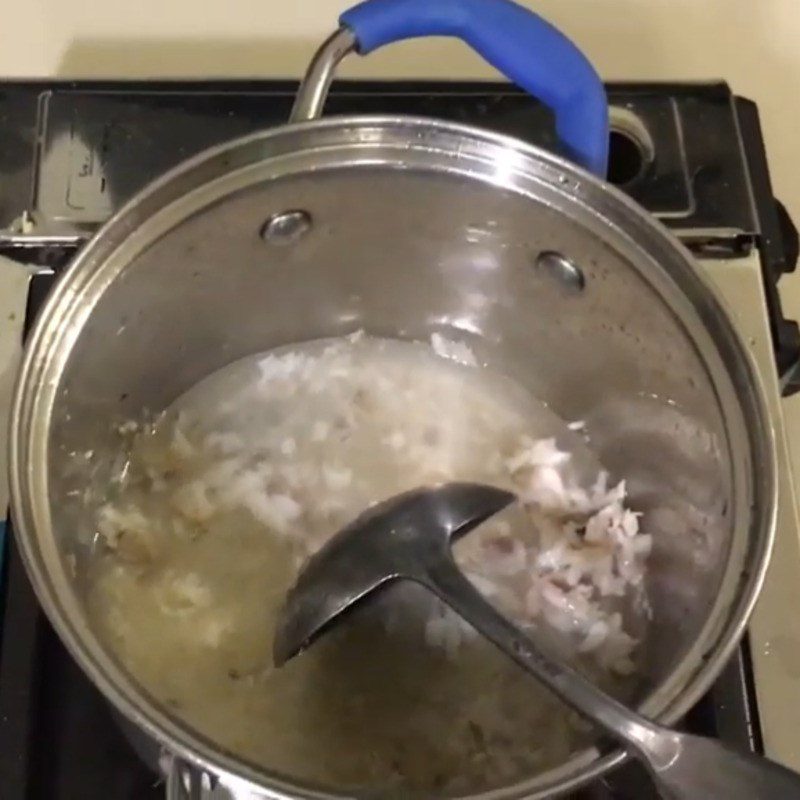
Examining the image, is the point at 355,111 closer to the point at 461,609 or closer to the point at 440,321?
the point at 440,321

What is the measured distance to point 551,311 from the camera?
663mm

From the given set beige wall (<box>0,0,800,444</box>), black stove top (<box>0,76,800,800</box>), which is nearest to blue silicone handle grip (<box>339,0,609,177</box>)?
black stove top (<box>0,76,800,800</box>)

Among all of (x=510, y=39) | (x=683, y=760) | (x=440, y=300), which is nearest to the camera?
(x=683, y=760)

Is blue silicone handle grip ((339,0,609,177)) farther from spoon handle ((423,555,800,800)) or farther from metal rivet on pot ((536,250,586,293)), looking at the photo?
spoon handle ((423,555,800,800))

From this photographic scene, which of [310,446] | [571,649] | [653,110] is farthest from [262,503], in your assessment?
[653,110]

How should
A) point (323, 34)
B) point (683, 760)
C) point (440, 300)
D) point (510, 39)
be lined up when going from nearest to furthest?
point (683, 760) < point (510, 39) < point (440, 300) < point (323, 34)

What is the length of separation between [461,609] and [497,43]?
0.85ft

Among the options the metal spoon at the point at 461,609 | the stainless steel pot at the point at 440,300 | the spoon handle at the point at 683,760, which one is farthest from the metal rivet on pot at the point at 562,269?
the spoon handle at the point at 683,760

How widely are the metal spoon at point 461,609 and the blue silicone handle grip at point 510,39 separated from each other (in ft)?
0.65

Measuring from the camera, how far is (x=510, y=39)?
56 centimetres

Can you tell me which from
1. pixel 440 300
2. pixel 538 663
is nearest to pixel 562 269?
pixel 440 300

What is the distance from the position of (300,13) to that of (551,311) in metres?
0.31

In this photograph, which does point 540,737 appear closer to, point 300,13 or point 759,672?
point 759,672

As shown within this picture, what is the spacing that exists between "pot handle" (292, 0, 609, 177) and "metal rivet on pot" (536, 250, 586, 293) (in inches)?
2.5
